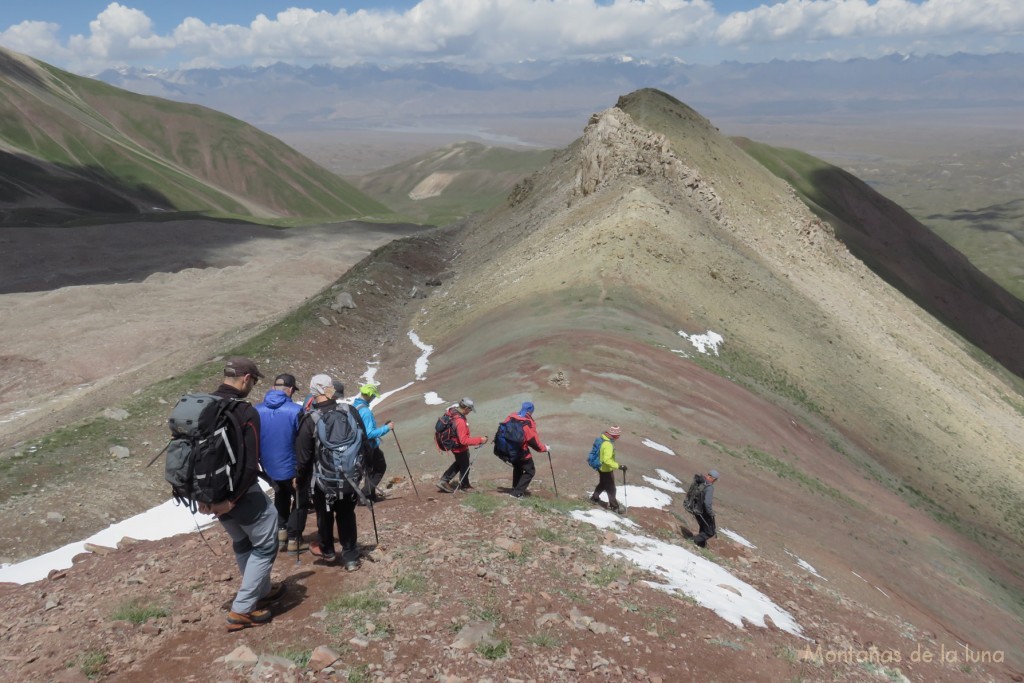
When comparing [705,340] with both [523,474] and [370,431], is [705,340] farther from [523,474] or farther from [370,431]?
[370,431]

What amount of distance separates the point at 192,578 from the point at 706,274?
37.1m

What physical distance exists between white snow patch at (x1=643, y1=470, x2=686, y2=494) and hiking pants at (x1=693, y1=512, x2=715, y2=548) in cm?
296

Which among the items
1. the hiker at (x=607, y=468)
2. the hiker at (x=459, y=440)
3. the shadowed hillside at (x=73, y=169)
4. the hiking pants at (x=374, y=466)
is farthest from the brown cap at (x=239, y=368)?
the shadowed hillside at (x=73, y=169)

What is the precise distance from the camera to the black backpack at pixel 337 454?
34.3ft

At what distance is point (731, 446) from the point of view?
2477 centimetres

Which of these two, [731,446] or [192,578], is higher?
[192,578]

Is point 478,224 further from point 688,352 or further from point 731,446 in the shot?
point 731,446

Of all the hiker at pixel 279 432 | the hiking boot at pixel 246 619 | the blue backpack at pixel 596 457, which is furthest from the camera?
the blue backpack at pixel 596 457

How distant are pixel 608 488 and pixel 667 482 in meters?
3.50

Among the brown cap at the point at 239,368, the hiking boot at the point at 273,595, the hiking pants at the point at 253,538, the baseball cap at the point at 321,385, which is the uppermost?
the brown cap at the point at 239,368

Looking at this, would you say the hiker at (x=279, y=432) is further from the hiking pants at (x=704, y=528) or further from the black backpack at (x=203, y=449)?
the hiking pants at (x=704, y=528)

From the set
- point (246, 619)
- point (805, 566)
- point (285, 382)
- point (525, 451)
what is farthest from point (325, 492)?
point (805, 566)

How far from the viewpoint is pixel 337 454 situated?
10.4 metres

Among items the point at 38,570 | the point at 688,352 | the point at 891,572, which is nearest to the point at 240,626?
the point at 38,570
